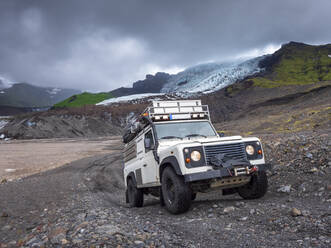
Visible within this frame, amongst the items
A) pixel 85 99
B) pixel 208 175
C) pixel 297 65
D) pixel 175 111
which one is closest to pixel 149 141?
pixel 175 111

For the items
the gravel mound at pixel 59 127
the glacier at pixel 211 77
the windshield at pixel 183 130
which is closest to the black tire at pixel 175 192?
the windshield at pixel 183 130

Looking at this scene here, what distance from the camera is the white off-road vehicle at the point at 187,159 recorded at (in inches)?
227

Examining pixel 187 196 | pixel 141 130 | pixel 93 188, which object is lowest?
pixel 93 188

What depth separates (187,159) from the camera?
18.7 feet

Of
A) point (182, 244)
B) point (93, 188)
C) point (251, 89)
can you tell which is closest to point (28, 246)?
point (182, 244)

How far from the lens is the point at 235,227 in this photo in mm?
4719

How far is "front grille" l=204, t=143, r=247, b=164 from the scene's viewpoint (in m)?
5.95

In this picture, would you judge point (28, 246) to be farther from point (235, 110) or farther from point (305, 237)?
point (235, 110)

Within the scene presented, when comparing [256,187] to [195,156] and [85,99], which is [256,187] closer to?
[195,156]

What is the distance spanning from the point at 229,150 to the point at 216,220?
1.63 metres

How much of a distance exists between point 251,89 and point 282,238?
7370 cm

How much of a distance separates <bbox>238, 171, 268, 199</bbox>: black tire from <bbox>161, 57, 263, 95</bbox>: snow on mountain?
334 ft

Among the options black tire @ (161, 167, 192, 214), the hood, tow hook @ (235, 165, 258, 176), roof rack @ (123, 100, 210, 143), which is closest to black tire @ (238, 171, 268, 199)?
tow hook @ (235, 165, 258, 176)

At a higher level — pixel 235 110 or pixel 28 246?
pixel 235 110
